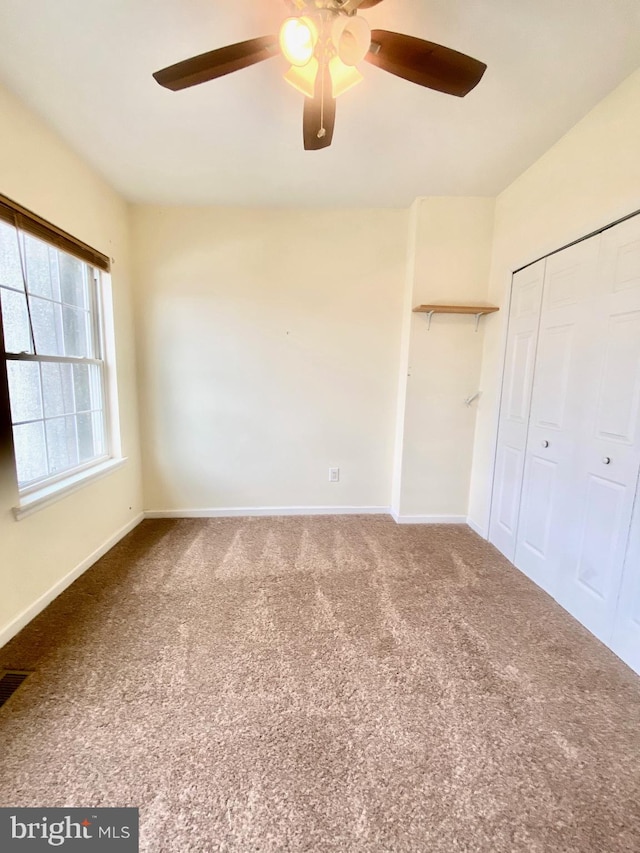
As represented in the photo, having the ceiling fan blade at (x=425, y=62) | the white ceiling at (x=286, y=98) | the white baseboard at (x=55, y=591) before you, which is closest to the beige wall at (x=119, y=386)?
the white baseboard at (x=55, y=591)

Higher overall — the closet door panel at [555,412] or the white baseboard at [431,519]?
the closet door panel at [555,412]

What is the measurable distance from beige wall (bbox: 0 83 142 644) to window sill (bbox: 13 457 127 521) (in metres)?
0.04

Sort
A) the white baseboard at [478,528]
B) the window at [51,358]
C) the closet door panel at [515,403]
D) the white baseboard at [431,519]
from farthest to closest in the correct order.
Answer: the white baseboard at [431,519] < the white baseboard at [478,528] < the closet door panel at [515,403] < the window at [51,358]

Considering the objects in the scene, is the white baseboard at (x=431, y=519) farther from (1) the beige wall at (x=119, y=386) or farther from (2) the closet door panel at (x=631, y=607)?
(1) the beige wall at (x=119, y=386)

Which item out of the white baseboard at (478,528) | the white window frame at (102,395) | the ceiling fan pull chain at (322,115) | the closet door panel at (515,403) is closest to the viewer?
the ceiling fan pull chain at (322,115)

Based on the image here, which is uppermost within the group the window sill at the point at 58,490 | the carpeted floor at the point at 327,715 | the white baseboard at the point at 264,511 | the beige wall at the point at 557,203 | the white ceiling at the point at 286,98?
the white ceiling at the point at 286,98

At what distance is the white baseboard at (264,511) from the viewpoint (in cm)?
300

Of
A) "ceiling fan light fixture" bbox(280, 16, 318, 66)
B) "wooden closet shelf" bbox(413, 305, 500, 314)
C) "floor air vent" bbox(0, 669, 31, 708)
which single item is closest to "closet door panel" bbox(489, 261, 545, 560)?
"wooden closet shelf" bbox(413, 305, 500, 314)

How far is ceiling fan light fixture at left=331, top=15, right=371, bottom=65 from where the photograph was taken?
109 cm

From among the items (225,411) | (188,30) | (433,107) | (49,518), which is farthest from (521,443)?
(49,518)

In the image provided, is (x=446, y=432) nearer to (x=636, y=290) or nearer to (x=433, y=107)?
(x=636, y=290)

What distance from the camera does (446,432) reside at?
2.87 meters

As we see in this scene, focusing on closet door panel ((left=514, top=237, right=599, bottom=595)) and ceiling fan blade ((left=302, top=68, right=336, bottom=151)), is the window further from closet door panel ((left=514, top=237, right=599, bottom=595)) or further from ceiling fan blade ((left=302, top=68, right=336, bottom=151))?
closet door panel ((left=514, top=237, right=599, bottom=595))

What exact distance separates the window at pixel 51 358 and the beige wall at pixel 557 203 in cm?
299
